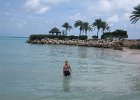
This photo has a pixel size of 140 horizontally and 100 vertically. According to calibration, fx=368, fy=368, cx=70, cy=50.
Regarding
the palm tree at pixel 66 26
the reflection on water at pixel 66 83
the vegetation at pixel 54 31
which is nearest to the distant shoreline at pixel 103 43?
the vegetation at pixel 54 31

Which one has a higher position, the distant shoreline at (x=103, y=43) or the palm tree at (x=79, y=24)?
the palm tree at (x=79, y=24)

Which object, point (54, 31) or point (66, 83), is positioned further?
point (54, 31)

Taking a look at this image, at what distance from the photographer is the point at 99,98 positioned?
18.3 meters

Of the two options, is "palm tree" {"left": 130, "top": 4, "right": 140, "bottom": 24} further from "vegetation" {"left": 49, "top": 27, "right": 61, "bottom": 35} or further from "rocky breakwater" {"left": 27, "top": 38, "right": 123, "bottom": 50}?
"vegetation" {"left": 49, "top": 27, "right": 61, "bottom": 35}

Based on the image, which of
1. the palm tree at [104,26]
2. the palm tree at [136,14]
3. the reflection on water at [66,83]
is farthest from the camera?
the palm tree at [104,26]

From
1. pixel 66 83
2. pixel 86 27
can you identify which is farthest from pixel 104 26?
pixel 66 83

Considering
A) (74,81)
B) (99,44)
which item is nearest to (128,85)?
(74,81)

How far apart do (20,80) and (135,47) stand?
53.8 m

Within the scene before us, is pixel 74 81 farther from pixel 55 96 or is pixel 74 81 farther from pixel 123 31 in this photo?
pixel 123 31

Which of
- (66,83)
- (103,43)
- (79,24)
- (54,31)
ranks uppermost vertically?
(79,24)

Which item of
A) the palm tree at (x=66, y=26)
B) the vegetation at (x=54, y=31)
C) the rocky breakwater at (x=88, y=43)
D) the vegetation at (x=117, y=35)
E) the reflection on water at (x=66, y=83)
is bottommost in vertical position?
the reflection on water at (x=66, y=83)

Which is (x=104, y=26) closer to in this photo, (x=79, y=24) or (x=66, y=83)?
(x=79, y=24)

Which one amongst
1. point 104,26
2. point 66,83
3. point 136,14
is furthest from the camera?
point 104,26

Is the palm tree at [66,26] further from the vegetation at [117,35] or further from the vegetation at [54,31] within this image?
the vegetation at [117,35]
